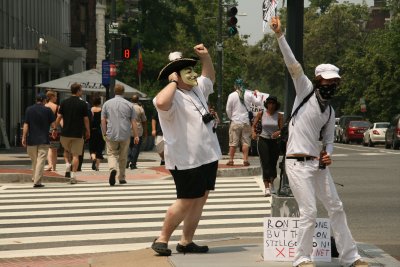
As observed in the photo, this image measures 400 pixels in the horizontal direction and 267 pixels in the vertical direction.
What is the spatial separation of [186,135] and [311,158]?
4.15ft

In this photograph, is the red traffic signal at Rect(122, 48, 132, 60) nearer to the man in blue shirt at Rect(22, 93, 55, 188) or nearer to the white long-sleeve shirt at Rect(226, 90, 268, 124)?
the white long-sleeve shirt at Rect(226, 90, 268, 124)

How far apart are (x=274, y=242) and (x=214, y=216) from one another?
540cm

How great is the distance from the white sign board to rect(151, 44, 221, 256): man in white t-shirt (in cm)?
71

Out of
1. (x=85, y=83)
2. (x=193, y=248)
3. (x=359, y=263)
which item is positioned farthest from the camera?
(x=85, y=83)

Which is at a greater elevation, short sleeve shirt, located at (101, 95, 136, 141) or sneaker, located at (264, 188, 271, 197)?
short sleeve shirt, located at (101, 95, 136, 141)

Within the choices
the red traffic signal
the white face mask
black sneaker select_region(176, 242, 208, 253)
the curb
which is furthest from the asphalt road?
the red traffic signal

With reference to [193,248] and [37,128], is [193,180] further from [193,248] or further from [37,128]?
[37,128]

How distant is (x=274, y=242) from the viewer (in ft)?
32.3

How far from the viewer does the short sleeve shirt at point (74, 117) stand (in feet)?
69.1

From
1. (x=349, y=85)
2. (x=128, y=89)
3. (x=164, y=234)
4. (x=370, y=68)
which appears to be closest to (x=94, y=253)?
(x=164, y=234)

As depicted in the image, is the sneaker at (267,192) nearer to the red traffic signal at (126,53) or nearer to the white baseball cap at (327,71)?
the white baseball cap at (327,71)

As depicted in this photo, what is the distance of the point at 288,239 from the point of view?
984 cm

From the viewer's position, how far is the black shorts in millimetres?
10000

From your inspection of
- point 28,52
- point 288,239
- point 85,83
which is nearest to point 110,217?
point 288,239
